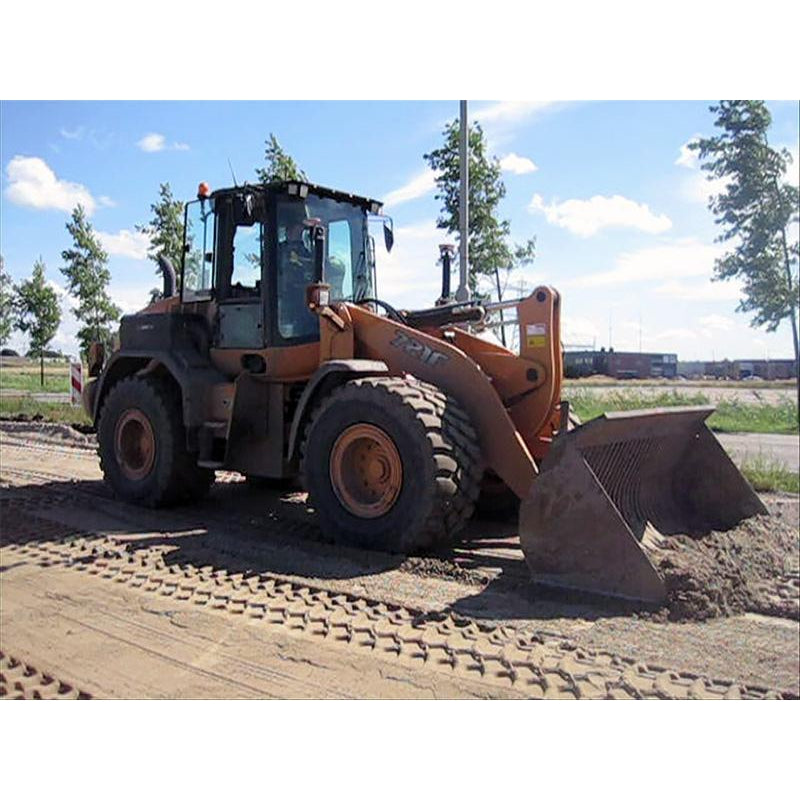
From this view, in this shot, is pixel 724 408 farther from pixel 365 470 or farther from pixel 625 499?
pixel 365 470

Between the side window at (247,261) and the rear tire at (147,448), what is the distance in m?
1.30

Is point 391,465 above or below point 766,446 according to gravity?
above

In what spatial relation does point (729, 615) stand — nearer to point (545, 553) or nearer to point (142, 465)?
point (545, 553)

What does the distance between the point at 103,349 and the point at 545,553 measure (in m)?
6.50

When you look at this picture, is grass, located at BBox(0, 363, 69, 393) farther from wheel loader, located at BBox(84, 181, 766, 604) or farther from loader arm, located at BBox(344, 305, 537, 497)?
loader arm, located at BBox(344, 305, 537, 497)

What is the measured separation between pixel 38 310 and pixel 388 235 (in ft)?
64.5

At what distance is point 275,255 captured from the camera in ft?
23.4

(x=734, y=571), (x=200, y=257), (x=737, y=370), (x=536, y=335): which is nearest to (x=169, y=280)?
(x=200, y=257)

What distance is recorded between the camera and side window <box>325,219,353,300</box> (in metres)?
7.28

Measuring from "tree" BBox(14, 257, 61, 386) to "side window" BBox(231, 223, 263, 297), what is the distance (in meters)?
18.9

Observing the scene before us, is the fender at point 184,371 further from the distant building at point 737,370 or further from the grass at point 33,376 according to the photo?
the grass at point 33,376

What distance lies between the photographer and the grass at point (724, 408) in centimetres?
1659
